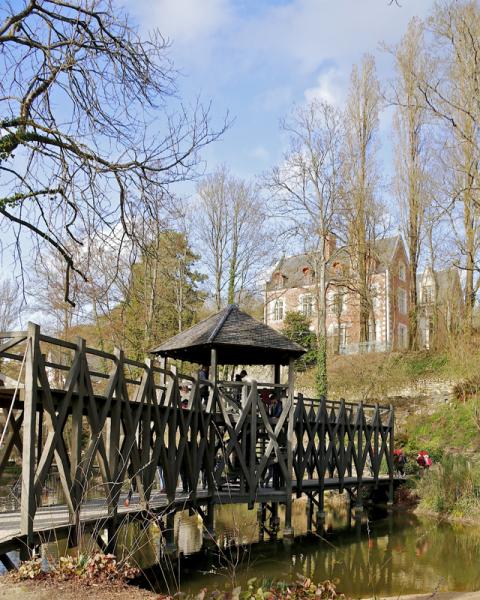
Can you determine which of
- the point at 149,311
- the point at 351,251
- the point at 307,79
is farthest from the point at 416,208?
the point at 307,79

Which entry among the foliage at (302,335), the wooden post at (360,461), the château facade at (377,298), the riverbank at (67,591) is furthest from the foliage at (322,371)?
the riverbank at (67,591)

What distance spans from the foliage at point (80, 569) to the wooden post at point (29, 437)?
27.3 inches

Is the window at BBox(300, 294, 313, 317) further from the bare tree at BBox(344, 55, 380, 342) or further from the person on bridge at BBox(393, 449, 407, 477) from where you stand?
the person on bridge at BBox(393, 449, 407, 477)

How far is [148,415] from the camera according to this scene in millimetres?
9195

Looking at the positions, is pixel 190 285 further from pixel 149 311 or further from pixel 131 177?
pixel 131 177

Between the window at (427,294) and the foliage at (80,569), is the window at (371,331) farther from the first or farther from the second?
the foliage at (80,569)

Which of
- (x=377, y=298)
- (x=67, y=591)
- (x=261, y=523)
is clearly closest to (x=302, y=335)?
(x=377, y=298)

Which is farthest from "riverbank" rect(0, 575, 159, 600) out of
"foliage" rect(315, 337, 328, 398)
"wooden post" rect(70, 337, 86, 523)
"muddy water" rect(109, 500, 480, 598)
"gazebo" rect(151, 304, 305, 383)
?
"foliage" rect(315, 337, 328, 398)

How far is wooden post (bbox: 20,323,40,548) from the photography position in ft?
20.7

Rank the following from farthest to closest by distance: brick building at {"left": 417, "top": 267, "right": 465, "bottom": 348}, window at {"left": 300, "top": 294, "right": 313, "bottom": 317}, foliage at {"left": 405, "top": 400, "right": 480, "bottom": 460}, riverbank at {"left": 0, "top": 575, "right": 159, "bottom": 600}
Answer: window at {"left": 300, "top": 294, "right": 313, "bottom": 317} < brick building at {"left": 417, "top": 267, "right": 465, "bottom": 348} < foliage at {"left": 405, "top": 400, "right": 480, "bottom": 460} < riverbank at {"left": 0, "top": 575, "right": 159, "bottom": 600}

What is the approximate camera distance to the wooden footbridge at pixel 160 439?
22.1 feet

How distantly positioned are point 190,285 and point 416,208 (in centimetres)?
1089

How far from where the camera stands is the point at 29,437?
6.38 m

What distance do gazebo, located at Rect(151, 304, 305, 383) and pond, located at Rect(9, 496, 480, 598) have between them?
10.2 feet
